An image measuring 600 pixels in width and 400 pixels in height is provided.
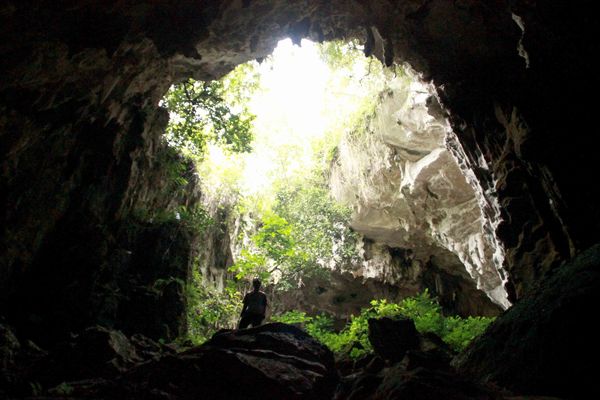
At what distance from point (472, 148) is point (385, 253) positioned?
9387 millimetres

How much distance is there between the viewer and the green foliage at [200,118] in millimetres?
11859

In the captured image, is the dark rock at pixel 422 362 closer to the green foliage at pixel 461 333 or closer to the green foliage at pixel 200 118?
the green foliage at pixel 461 333

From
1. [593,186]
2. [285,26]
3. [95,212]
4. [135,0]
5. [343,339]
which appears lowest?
[343,339]

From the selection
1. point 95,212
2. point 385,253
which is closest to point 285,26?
point 95,212

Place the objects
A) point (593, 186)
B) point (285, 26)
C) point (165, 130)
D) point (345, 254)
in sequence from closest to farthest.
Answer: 1. point (593, 186)
2. point (285, 26)
3. point (165, 130)
4. point (345, 254)

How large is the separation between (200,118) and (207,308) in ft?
20.1

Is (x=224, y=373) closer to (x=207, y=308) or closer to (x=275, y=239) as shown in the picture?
(x=207, y=308)

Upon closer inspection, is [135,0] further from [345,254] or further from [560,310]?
[345,254]

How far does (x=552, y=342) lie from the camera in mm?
3602

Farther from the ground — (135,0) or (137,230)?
(135,0)

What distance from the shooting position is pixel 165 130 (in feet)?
37.7

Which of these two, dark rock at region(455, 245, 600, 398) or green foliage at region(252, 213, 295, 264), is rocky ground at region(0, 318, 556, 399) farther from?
green foliage at region(252, 213, 295, 264)

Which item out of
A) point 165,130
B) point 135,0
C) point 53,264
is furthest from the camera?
point 165,130

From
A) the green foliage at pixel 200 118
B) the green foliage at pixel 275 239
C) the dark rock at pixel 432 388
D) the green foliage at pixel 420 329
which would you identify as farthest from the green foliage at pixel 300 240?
the dark rock at pixel 432 388
